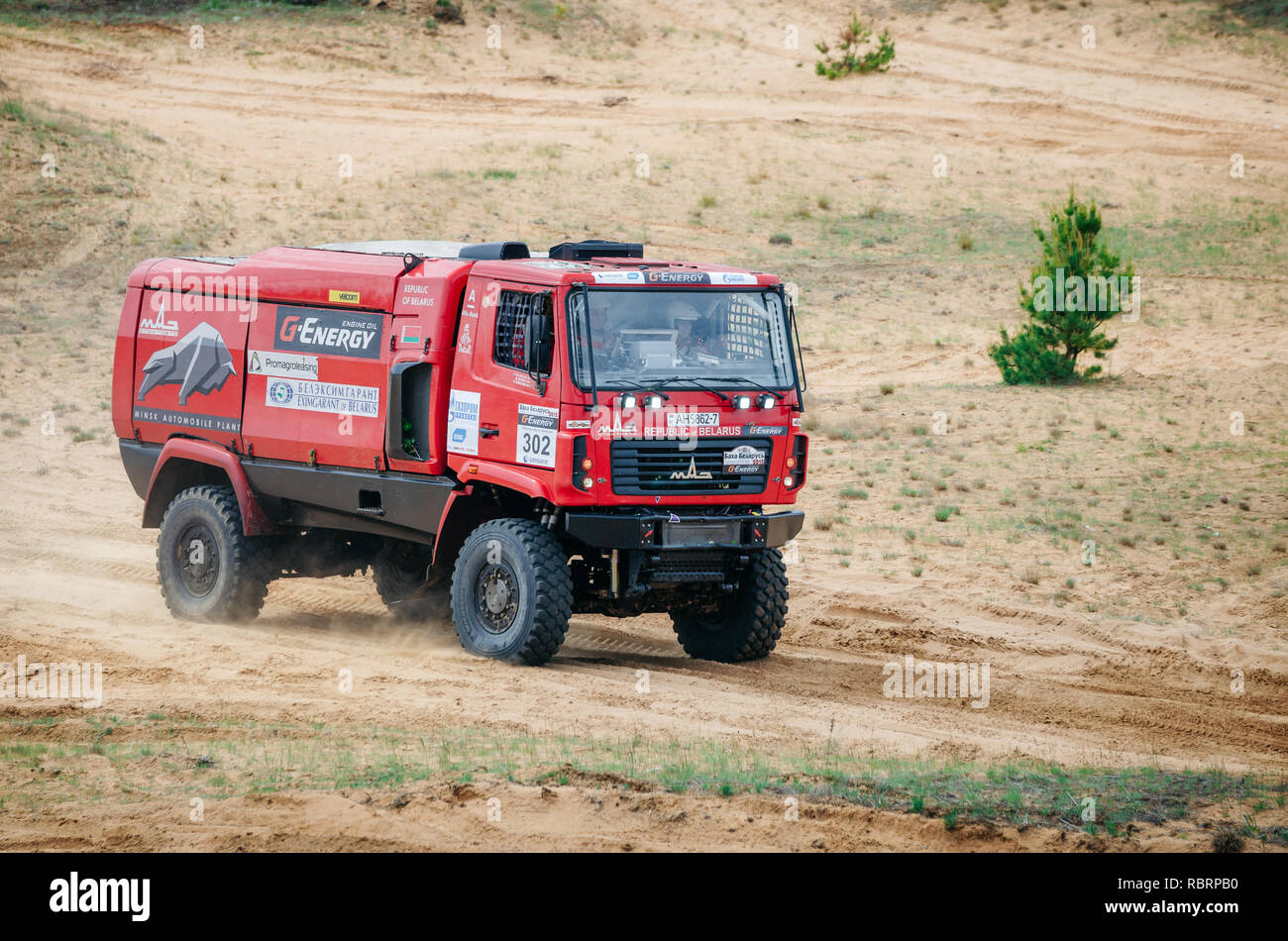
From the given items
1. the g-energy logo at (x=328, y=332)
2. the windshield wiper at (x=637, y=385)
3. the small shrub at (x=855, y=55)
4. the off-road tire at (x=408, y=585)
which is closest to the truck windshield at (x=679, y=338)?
the windshield wiper at (x=637, y=385)

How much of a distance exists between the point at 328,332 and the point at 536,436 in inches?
104

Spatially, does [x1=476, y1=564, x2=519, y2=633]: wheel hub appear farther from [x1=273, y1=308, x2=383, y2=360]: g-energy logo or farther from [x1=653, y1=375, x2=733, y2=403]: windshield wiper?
[x1=273, y1=308, x2=383, y2=360]: g-energy logo

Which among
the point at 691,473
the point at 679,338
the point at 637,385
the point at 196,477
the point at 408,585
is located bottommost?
the point at 408,585

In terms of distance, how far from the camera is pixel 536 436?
11930 millimetres

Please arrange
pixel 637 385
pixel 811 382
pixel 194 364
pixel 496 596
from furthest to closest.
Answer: pixel 811 382, pixel 194 364, pixel 496 596, pixel 637 385

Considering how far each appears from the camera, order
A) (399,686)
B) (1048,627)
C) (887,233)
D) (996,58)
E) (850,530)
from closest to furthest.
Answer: (399,686), (1048,627), (850,530), (887,233), (996,58)

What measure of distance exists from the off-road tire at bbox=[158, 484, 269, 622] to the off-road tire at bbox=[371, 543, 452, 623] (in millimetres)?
1176

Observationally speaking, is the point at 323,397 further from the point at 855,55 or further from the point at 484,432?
the point at 855,55

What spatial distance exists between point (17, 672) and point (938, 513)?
1113 centimetres

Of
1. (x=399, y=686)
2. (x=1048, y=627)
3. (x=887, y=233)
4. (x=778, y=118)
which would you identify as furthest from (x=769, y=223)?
(x=399, y=686)

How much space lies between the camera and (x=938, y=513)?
18.9m

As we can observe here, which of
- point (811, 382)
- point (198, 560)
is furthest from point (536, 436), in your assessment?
point (811, 382)

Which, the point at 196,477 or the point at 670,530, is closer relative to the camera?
the point at 670,530

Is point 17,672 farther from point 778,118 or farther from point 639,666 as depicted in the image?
point 778,118
